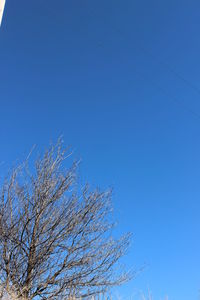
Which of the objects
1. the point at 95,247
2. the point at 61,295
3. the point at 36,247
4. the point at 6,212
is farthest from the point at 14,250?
the point at 95,247

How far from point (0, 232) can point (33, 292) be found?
66.7 inches

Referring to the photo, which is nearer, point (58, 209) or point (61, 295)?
point (61, 295)

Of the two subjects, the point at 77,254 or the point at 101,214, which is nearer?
the point at 77,254

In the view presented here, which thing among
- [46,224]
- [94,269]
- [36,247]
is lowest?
[94,269]

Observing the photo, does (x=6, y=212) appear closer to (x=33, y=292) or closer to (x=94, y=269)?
(x=33, y=292)

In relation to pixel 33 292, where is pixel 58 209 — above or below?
above

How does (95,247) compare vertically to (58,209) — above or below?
below

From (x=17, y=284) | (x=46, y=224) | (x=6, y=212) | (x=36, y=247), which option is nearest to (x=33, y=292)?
(x=17, y=284)

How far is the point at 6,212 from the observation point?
8.07 meters

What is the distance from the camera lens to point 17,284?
712 cm

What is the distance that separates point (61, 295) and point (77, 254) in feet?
3.65

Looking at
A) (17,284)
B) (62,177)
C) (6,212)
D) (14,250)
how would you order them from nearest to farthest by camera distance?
(17,284) < (14,250) < (6,212) < (62,177)

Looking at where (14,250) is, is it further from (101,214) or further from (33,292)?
(101,214)

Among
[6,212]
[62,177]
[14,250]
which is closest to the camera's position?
[14,250]
